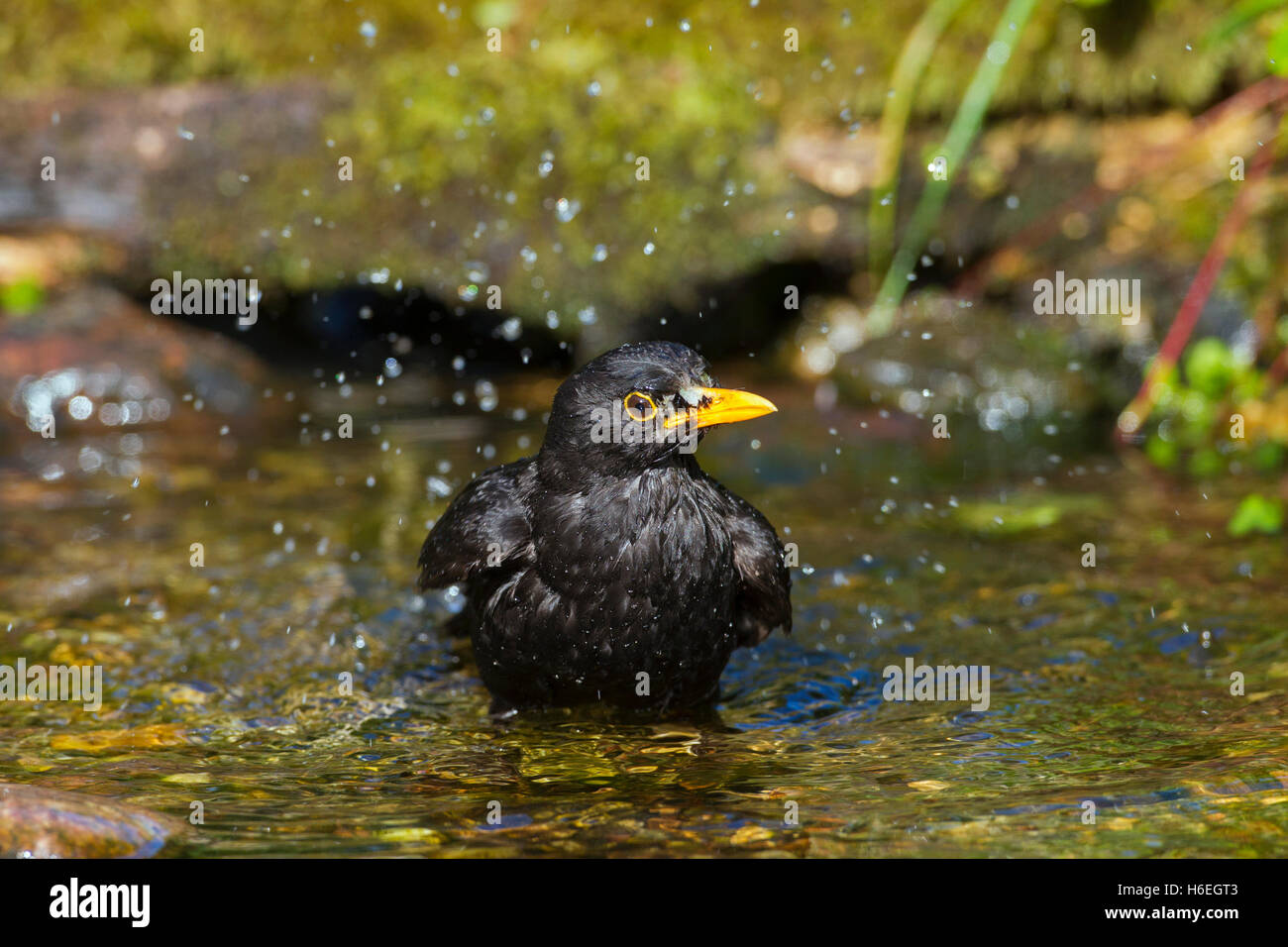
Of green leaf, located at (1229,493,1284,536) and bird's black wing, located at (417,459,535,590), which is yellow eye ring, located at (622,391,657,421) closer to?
bird's black wing, located at (417,459,535,590)

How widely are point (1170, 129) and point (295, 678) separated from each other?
6.92 m

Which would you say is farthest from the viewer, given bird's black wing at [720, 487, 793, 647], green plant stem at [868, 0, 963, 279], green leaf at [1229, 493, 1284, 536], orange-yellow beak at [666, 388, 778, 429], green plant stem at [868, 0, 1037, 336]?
green plant stem at [868, 0, 963, 279]

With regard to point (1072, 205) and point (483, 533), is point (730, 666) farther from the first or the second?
point (1072, 205)

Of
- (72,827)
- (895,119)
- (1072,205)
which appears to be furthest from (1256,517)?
(72,827)

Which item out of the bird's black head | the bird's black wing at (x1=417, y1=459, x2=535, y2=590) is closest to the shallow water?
the bird's black wing at (x1=417, y1=459, x2=535, y2=590)

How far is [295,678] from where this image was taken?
526 centimetres

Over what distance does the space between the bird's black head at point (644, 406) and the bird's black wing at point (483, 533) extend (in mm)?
376

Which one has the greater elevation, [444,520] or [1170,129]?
[1170,129]

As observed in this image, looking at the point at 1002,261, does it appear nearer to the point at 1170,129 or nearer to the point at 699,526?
the point at 1170,129

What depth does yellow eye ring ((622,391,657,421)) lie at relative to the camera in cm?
446

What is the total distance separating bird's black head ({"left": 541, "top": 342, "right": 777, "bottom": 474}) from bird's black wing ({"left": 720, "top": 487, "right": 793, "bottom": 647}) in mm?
506

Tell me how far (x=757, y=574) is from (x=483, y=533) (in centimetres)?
97
